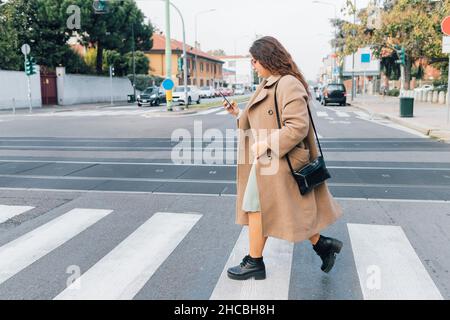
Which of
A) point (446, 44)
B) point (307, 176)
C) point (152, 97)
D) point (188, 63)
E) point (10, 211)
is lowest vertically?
point (10, 211)

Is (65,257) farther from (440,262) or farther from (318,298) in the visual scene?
(440,262)

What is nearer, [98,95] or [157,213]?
[157,213]

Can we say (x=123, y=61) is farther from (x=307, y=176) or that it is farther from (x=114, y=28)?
(x=307, y=176)

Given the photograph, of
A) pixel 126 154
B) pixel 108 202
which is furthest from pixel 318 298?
pixel 126 154

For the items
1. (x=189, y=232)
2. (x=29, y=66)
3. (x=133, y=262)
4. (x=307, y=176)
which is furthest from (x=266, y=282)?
(x=29, y=66)

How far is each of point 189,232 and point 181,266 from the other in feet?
3.26

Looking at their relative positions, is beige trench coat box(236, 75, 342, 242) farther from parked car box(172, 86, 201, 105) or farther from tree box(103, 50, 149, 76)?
tree box(103, 50, 149, 76)

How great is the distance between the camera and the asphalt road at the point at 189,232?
12.4ft

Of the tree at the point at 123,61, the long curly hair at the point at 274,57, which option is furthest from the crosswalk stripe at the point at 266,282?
the tree at the point at 123,61

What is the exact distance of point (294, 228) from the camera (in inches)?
141

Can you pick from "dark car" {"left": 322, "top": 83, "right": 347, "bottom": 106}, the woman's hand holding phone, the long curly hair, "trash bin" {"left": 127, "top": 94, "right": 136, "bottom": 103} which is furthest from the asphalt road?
"trash bin" {"left": 127, "top": 94, "right": 136, "bottom": 103}

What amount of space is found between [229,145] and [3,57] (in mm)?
28355

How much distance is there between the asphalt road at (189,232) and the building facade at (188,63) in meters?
44.6

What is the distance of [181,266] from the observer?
420 cm
